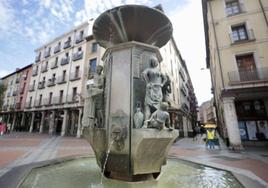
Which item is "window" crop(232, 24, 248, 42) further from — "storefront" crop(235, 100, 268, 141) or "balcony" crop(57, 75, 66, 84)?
"balcony" crop(57, 75, 66, 84)

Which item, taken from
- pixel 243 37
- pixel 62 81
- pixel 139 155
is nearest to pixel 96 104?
pixel 139 155

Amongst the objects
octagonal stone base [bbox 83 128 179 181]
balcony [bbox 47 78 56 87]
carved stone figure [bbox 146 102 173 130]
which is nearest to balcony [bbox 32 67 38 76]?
balcony [bbox 47 78 56 87]

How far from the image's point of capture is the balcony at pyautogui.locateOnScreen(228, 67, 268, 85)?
1124cm

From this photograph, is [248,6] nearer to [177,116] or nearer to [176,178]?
[177,116]

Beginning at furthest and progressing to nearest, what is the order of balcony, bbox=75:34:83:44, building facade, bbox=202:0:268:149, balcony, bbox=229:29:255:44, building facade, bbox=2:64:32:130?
building facade, bbox=2:64:32:130 → balcony, bbox=75:34:83:44 → balcony, bbox=229:29:255:44 → building facade, bbox=202:0:268:149

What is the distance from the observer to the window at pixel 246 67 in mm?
11594

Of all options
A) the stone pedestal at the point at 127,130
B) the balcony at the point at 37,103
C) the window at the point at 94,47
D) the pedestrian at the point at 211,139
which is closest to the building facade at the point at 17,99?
the balcony at the point at 37,103

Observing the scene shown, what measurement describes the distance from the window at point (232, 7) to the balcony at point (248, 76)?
6.00 m

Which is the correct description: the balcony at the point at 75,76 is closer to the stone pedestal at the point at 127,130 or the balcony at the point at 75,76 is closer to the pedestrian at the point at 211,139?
the pedestrian at the point at 211,139

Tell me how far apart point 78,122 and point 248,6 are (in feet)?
73.4

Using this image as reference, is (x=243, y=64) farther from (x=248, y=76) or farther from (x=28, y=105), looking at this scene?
(x=28, y=105)

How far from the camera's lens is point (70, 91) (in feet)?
72.0

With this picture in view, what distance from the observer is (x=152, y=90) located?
12.0 feet

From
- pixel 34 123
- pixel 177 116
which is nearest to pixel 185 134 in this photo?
pixel 177 116
